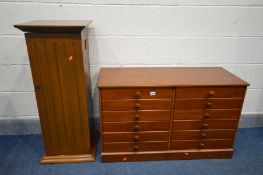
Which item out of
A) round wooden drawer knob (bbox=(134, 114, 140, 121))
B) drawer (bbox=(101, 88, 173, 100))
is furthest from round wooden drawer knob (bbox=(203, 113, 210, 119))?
round wooden drawer knob (bbox=(134, 114, 140, 121))

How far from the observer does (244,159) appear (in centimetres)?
198

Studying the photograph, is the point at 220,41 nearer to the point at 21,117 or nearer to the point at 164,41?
the point at 164,41

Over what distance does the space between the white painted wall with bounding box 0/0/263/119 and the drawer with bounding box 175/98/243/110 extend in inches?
20.8

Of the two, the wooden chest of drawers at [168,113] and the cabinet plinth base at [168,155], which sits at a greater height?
the wooden chest of drawers at [168,113]

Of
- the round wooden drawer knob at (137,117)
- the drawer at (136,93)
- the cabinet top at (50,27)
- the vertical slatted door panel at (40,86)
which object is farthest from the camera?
the round wooden drawer knob at (137,117)

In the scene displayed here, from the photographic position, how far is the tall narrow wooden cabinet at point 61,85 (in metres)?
1.51

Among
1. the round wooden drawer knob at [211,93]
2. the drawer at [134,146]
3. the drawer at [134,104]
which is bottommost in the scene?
the drawer at [134,146]

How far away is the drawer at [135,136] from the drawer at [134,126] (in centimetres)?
4

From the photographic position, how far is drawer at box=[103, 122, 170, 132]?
5.87 ft

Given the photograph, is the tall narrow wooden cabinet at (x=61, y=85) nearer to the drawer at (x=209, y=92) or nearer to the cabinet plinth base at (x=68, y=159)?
the cabinet plinth base at (x=68, y=159)

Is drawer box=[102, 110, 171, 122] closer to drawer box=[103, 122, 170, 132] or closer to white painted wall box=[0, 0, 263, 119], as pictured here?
drawer box=[103, 122, 170, 132]

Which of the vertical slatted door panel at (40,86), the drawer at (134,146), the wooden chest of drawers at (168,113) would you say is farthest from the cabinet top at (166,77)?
the drawer at (134,146)

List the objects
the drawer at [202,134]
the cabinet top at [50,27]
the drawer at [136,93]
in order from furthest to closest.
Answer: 1. the drawer at [202,134]
2. the drawer at [136,93]
3. the cabinet top at [50,27]

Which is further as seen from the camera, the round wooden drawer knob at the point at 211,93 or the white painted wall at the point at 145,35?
the white painted wall at the point at 145,35
